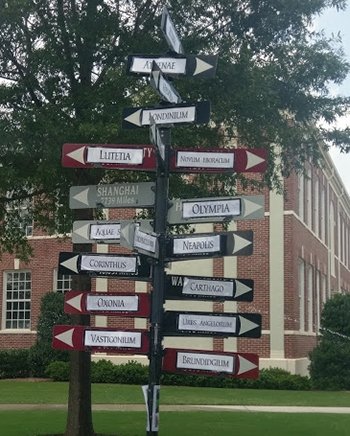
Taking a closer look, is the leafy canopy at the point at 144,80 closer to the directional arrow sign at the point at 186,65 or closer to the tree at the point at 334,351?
the directional arrow sign at the point at 186,65

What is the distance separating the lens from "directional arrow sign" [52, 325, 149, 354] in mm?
6250

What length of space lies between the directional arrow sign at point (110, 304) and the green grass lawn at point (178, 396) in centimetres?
1025

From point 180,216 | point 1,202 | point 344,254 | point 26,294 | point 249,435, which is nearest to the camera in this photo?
point 180,216

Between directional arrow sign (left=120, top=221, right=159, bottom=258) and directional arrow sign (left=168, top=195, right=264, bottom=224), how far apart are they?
0.38 m

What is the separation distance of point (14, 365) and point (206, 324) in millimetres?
19374

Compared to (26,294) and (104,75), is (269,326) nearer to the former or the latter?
(26,294)

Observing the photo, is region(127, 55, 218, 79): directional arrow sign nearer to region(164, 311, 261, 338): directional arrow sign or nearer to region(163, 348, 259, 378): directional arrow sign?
region(164, 311, 261, 338): directional arrow sign

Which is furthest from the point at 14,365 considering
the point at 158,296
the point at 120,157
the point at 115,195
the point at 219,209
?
the point at 219,209

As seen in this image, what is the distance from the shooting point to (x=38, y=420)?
1278cm

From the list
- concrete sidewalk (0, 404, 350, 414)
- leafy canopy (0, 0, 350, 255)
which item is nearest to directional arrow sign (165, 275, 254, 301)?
leafy canopy (0, 0, 350, 255)

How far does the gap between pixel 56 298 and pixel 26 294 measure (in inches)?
96.9

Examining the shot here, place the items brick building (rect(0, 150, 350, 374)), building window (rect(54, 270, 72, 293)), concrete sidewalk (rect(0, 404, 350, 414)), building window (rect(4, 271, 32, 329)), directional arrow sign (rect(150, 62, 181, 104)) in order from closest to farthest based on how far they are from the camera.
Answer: directional arrow sign (rect(150, 62, 181, 104)), concrete sidewalk (rect(0, 404, 350, 414)), brick building (rect(0, 150, 350, 374)), building window (rect(54, 270, 72, 293)), building window (rect(4, 271, 32, 329))

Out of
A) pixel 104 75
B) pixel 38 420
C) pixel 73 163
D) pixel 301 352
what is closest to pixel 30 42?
pixel 104 75

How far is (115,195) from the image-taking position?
688cm
